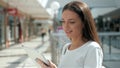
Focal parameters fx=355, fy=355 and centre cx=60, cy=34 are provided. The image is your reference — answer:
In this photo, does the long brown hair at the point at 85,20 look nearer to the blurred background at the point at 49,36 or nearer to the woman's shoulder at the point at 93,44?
the woman's shoulder at the point at 93,44

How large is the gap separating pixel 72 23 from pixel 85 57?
22cm

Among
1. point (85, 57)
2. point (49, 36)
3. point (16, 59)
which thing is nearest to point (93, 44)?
point (85, 57)

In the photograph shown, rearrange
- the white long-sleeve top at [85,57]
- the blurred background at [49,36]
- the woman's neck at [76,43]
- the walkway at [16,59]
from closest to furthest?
the white long-sleeve top at [85,57], the woman's neck at [76,43], the blurred background at [49,36], the walkway at [16,59]

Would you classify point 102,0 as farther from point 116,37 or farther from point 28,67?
point 28,67

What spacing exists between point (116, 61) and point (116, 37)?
702 mm

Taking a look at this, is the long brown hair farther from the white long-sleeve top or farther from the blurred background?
the blurred background

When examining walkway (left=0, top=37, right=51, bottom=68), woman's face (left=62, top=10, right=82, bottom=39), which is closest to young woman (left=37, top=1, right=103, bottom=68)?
woman's face (left=62, top=10, right=82, bottom=39)

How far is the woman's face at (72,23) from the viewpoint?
206 cm

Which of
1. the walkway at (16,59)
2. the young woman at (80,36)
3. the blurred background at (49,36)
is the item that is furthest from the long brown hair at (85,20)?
the walkway at (16,59)

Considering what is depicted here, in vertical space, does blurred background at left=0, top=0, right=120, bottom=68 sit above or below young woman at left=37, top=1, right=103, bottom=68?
below

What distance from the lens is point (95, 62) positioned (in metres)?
1.96

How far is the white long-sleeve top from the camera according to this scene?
6.43ft

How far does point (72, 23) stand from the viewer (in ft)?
6.77

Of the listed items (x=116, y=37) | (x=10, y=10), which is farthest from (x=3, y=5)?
(x=116, y=37)
